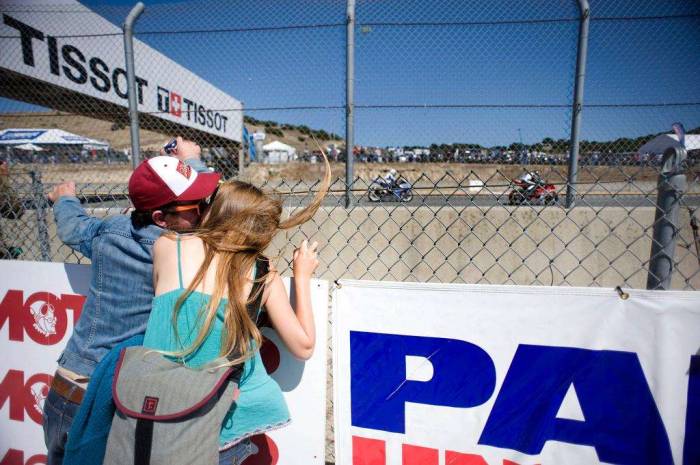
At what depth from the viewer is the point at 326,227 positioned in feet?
12.1

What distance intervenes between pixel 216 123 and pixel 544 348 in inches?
643

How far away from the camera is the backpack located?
1139 mm

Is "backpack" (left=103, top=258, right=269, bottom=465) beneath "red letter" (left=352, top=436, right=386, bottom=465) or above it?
above

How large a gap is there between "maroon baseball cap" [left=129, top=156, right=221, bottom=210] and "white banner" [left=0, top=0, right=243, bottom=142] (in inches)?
106

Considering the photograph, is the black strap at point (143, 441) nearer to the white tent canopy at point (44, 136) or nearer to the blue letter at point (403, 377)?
the blue letter at point (403, 377)

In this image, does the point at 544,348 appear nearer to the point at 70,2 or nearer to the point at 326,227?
the point at 326,227

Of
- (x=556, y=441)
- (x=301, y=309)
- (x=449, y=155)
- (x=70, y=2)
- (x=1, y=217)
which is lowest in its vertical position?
(x=556, y=441)

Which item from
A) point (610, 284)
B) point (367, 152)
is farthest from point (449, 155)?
point (610, 284)

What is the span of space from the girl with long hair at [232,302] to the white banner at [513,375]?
30 centimetres

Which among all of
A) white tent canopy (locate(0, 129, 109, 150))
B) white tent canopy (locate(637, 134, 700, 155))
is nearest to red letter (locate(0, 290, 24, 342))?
white tent canopy (locate(637, 134, 700, 155))

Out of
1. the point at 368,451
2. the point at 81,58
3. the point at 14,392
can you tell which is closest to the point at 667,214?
the point at 368,451

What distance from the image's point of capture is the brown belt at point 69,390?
1457mm

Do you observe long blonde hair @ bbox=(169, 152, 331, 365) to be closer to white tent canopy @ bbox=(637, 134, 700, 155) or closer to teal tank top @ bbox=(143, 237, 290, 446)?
teal tank top @ bbox=(143, 237, 290, 446)

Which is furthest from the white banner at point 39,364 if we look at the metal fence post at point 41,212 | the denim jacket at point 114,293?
the metal fence post at point 41,212
